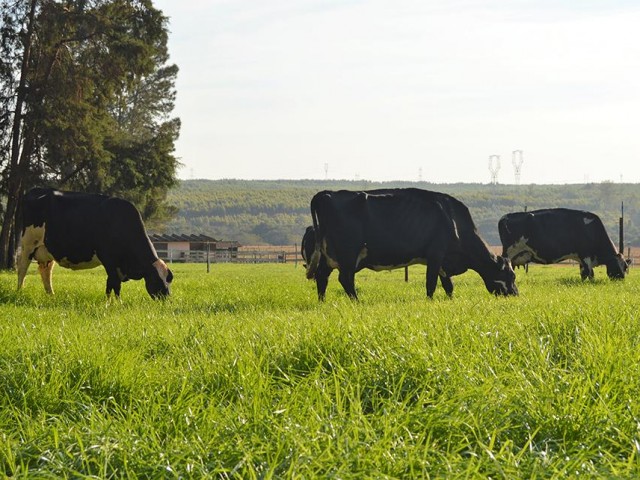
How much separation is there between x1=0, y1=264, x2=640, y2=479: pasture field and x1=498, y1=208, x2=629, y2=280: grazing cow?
13.9 m

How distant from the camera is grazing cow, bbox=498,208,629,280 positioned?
20.6 meters

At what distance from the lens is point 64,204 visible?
14164mm

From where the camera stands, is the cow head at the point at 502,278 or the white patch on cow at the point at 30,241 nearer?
the cow head at the point at 502,278

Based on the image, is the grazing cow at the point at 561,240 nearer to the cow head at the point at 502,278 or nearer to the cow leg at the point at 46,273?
the cow head at the point at 502,278

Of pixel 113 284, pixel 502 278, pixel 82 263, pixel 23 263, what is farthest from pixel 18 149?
pixel 502 278

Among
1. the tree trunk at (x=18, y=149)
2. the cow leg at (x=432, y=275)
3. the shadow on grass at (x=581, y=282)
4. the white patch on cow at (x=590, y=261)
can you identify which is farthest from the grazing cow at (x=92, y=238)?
the tree trunk at (x=18, y=149)

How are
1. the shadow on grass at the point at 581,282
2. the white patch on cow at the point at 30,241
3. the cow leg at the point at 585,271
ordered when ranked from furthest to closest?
the cow leg at the point at 585,271, the shadow on grass at the point at 581,282, the white patch on cow at the point at 30,241

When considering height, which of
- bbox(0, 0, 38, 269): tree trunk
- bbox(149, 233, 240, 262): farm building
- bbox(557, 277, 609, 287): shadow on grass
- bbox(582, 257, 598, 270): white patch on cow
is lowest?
bbox(149, 233, 240, 262): farm building

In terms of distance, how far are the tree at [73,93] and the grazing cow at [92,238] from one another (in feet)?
41.4

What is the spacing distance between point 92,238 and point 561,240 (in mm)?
13285

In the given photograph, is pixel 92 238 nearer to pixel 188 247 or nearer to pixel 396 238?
pixel 396 238

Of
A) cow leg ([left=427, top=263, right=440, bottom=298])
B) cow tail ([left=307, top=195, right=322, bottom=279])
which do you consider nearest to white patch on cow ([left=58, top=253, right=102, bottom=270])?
cow tail ([left=307, top=195, right=322, bottom=279])

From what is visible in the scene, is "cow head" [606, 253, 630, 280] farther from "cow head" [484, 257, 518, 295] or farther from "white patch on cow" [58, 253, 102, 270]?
"white patch on cow" [58, 253, 102, 270]

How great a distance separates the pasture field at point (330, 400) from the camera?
3316 millimetres
